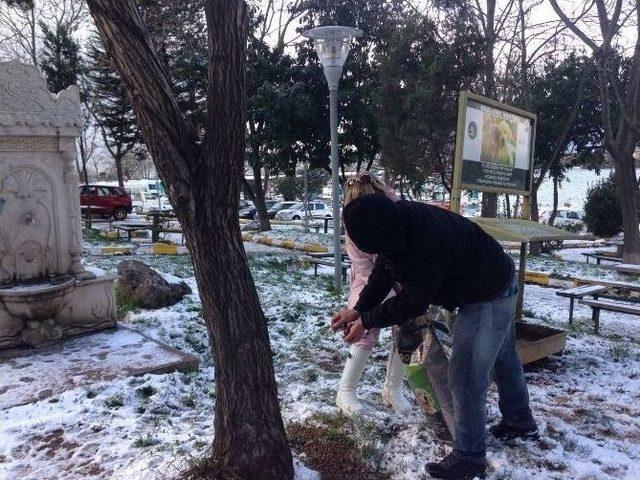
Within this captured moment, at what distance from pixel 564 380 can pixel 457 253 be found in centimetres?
253

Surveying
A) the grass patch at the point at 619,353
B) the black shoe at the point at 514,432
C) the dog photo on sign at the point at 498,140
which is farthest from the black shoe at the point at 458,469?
the dog photo on sign at the point at 498,140

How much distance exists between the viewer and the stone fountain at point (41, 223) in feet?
17.6

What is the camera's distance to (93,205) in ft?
88.3

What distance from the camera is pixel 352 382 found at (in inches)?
148

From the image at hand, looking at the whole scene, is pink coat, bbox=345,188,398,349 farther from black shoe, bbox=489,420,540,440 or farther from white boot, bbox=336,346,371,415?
black shoe, bbox=489,420,540,440

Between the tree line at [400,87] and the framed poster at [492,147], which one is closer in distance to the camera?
the framed poster at [492,147]

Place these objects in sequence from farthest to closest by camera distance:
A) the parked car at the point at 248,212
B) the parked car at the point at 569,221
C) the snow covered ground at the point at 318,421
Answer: the parked car at the point at 248,212 → the parked car at the point at 569,221 → the snow covered ground at the point at 318,421

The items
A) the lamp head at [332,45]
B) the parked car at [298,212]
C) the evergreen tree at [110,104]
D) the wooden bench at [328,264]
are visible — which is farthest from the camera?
the parked car at [298,212]

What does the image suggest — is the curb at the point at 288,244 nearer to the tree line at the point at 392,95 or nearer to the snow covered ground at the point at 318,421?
the tree line at the point at 392,95

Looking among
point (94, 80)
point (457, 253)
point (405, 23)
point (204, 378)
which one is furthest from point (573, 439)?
point (94, 80)

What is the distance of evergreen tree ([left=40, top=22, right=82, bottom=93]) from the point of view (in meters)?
22.6

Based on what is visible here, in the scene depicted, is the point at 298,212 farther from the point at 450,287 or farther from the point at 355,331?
the point at 450,287

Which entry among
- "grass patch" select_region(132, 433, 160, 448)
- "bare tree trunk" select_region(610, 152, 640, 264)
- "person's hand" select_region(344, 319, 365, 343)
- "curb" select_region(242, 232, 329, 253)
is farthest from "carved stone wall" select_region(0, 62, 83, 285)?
"bare tree trunk" select_region(610, 152, 640, 264)

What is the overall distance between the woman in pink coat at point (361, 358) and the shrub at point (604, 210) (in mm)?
19250
